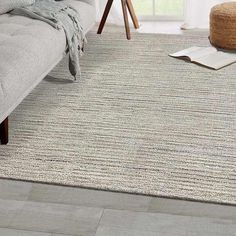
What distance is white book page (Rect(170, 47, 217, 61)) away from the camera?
3.58 meters

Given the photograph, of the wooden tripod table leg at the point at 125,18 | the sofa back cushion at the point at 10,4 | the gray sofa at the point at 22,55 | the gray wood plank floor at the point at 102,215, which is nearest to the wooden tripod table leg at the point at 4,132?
the gray sofa at the point at 22,55

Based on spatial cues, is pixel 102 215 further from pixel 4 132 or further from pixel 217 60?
pixel 217 60

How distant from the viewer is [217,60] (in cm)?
348

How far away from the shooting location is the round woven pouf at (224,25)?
3.61 m

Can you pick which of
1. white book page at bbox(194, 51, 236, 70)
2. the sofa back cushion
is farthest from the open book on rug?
the sofa back cushion

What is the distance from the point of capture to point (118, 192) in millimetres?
2102

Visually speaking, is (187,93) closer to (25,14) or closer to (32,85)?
(32,85)

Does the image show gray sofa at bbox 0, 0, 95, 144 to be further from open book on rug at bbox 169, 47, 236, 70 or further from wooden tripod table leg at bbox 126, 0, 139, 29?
wooden tripod table leg at bbox 126, 0, 139, 29

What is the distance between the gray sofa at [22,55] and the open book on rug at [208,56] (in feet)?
3.21

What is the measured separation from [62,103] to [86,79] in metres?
0.41

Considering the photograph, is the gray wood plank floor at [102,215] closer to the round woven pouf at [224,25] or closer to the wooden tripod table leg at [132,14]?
the round woven pouf at [224,25]

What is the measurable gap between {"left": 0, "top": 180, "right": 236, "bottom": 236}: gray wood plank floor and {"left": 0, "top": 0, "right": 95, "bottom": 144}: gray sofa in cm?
48

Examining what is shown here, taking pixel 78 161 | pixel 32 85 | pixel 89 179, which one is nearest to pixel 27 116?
pixel 32 85

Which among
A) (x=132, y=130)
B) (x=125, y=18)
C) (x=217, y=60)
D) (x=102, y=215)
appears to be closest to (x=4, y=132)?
(x=132, y=130)
